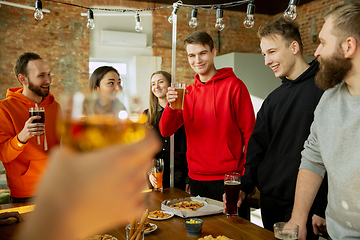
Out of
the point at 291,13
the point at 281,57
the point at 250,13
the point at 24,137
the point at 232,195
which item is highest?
the point at 250,13

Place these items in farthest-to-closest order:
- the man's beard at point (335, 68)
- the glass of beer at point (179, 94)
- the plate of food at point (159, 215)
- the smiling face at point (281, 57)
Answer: the glass of beer at point (179, 94) → the smiling face at point (281, 57) → the plate of food at point (159, 215) → the man's beard at point (335, 68)

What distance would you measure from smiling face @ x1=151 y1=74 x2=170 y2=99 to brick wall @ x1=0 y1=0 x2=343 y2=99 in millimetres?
2787

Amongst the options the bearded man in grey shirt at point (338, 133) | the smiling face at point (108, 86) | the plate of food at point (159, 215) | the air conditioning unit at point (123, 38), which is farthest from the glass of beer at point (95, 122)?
the air conditioning unit at point (123, 38)

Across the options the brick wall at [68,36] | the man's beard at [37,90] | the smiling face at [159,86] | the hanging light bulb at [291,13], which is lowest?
the man's beard at [37,90]

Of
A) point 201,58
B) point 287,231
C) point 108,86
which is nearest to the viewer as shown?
point 108,86

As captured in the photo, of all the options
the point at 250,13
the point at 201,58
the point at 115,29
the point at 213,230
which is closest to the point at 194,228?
the point at 213,230

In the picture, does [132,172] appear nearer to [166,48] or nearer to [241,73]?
[241,73]

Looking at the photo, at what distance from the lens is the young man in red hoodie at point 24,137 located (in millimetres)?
2044

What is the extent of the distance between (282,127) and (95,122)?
63.0 inches

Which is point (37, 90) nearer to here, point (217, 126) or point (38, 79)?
point (38, 79)

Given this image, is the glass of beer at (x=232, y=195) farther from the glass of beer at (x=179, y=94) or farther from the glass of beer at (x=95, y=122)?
the glass of beer at (x=95, y=122)

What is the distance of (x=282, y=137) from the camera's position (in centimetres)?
178

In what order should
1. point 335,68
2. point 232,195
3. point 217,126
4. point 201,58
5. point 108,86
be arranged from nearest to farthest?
point 108,86 < point 335,68 < point 232,195 < point 217,126 < point 201,58

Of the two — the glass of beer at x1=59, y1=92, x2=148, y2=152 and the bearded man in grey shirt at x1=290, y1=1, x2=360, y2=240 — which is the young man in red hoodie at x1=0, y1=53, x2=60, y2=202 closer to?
the bearded man in grey shirt at x1=290, y1=1, x2=360, y2=240
